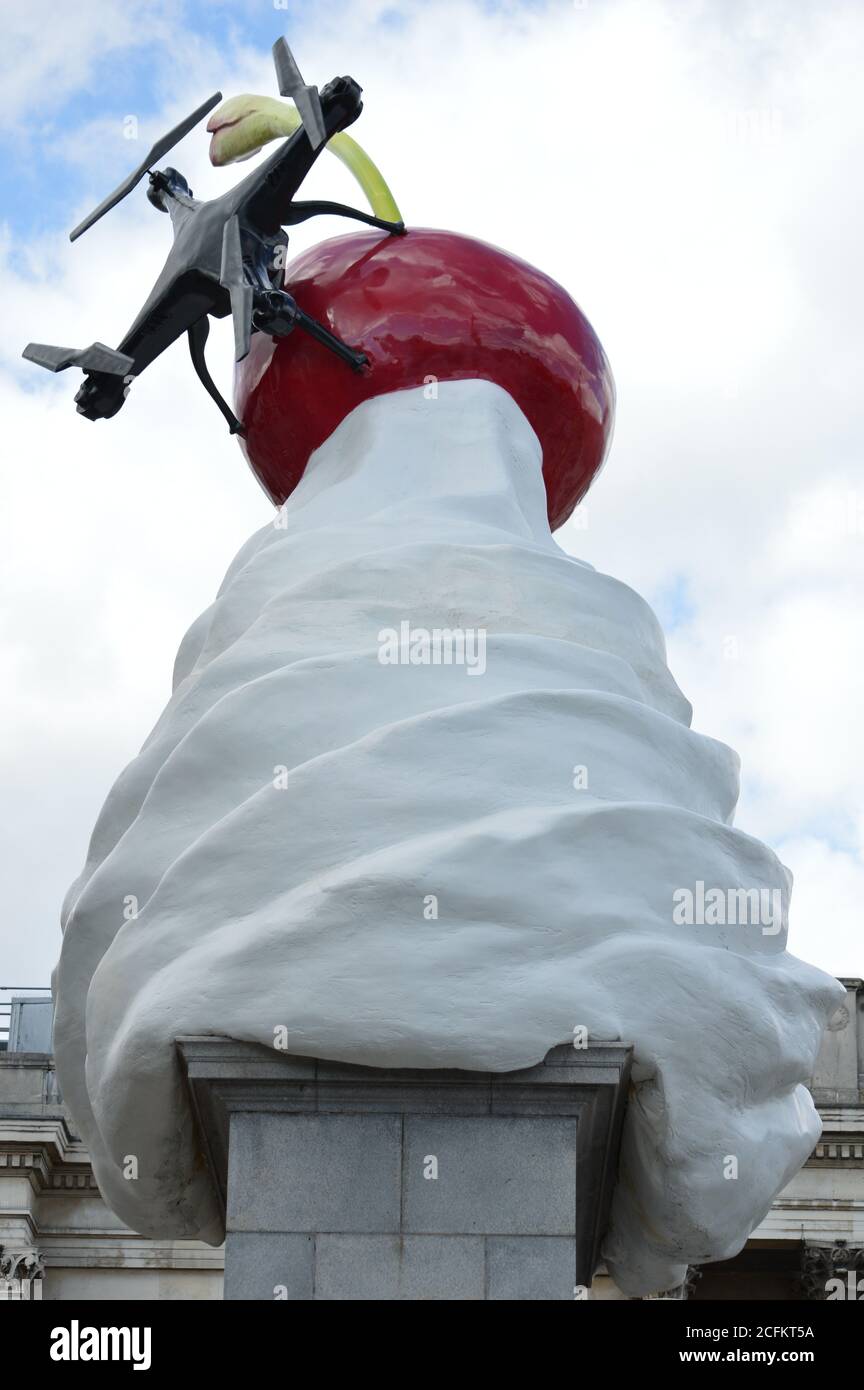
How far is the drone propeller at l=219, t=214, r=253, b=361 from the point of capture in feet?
42.0

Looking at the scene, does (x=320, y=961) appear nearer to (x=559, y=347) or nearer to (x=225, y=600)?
(x=225, y=600)

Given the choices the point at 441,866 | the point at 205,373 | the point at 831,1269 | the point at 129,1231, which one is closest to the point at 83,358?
the point at 205,373

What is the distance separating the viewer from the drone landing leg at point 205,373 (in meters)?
14.1

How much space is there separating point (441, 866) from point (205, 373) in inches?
210

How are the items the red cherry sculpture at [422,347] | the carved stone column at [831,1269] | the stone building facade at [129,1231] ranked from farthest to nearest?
the carved stone column at [831,1269] → the stone building facade at [129,1231] → the red cherry sculpture at [422,347]

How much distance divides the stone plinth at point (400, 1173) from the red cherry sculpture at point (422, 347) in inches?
189

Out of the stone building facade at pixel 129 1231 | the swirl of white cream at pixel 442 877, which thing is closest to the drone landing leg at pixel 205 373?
the swirl of white cream at pixel 442 877

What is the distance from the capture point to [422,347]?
1316 cm

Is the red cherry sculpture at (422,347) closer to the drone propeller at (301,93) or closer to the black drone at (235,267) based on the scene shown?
the black drone at (235,267)

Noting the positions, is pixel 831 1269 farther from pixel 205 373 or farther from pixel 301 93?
pixel 301 93

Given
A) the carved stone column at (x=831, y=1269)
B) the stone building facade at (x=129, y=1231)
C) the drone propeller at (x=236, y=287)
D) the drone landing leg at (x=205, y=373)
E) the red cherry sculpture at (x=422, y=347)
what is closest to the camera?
the drone propeller at (x=236, y=287)
